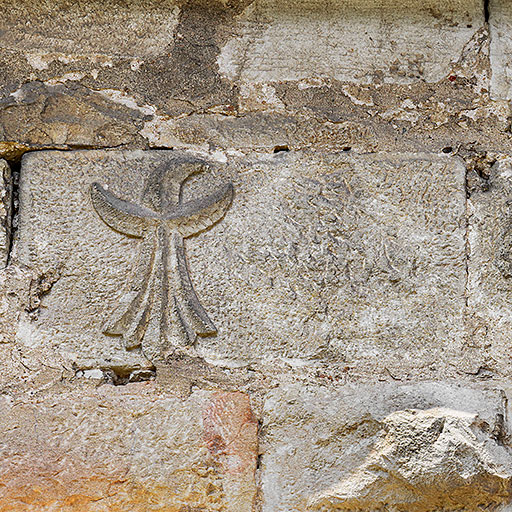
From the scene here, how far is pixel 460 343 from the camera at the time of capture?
5.35 feet

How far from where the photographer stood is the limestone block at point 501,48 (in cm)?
183

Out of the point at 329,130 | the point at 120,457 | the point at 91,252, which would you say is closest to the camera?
the point at 120,457

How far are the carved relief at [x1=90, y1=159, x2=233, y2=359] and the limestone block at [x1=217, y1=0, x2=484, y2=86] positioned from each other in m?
0.32

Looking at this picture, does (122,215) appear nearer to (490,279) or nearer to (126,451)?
(126,451)

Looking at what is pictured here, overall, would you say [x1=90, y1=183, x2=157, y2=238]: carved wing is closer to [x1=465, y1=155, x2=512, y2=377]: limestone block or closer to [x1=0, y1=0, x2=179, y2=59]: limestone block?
[x1=0, y1=0, x2=179, y2=59]: limestone block

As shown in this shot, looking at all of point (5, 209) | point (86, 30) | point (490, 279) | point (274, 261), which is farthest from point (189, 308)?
point (86, 30)

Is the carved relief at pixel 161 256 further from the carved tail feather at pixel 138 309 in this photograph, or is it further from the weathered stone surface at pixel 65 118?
the weathered stone surface at pixel 65 118

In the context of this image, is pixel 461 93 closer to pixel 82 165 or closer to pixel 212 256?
pixel 212 256

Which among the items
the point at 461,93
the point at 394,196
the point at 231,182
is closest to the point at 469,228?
the point at 394,196

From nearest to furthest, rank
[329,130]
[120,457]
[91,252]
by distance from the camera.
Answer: [120,457] → [91,252] → [329,130]

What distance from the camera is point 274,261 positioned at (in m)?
1.68

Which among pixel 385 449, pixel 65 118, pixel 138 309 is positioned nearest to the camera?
pixel 385 449

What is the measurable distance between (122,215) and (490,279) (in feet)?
2.60

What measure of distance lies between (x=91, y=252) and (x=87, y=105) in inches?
14.3
